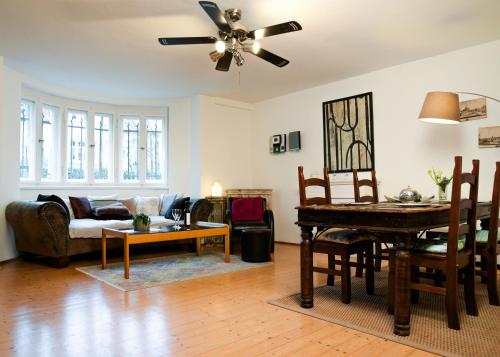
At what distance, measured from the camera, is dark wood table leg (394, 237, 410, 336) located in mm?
2184

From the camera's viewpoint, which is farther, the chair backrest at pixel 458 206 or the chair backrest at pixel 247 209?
the chair backrest at pixel 247 209

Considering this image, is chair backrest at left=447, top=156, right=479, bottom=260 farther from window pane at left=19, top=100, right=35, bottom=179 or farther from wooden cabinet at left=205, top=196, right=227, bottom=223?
window pane at left=19, top=100, right=35, bottom=179

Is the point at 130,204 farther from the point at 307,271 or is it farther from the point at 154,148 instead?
the point at 307,271

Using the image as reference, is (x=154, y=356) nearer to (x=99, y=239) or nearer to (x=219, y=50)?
(x=219, y=50)

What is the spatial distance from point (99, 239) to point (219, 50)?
2889 millimetres

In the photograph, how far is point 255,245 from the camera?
175 inches

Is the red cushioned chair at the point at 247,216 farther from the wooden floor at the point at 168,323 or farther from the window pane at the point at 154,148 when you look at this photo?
the window pane at the point at 154,148

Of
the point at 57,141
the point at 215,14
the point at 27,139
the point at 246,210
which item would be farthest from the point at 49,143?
the point at 215,14

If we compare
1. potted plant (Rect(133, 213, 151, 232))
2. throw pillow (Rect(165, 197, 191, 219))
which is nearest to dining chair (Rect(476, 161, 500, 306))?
potted plant (Rect(133, 213, 151, 232))

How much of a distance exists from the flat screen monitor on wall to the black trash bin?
1.81 m

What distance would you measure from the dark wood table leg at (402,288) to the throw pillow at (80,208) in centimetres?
431

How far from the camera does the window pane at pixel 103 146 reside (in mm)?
6113

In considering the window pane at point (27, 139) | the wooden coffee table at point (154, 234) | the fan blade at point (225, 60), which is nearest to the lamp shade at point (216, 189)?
the wooden coffee table at point (154, 234)

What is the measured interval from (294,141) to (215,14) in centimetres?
341
